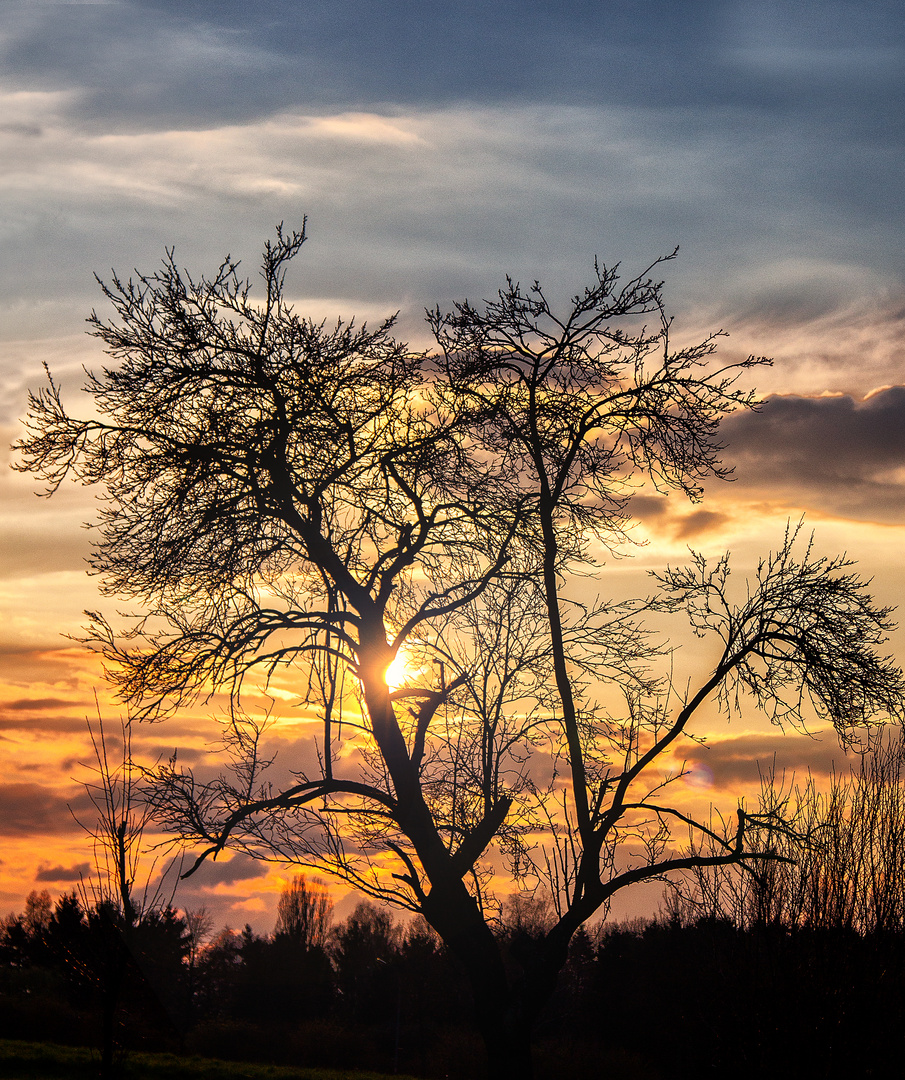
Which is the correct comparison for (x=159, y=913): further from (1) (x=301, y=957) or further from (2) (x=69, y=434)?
(1) (x=301, y=957)

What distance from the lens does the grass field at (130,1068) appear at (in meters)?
25.5

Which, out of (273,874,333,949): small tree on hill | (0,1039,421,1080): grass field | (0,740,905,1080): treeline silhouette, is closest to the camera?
(0,740,905,1080): treeline silhouette

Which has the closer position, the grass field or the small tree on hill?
the grass field

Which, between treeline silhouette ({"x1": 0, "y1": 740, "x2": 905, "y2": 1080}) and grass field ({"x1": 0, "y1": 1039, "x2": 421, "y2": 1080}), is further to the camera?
grass field ({"x1": 0, "y1": 1039, "x2": 421, "y2": 1080})

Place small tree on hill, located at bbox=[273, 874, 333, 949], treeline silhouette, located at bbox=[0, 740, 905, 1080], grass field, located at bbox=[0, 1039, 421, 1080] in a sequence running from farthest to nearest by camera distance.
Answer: small tree on hill, located at bbox=[273, 874, 333, 949] → grass field, located at bbox=[0, 1039, 421, 1080] → treeline silhouette, located at bbox=[0, 740, 905, 1080]

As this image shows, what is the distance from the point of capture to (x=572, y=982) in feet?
114

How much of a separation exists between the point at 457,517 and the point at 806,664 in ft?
13.2

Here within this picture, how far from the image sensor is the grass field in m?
25.5

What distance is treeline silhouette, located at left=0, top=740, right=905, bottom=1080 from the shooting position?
1005 centimetres

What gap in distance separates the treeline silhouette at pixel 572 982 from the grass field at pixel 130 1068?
115cm

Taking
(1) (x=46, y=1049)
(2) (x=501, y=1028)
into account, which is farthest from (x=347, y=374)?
(1) (x=46, y=1049)

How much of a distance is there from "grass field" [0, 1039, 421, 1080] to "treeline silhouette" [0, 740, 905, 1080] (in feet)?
3.78

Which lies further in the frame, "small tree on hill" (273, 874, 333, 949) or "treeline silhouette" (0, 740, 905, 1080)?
"small tree on hill" (273, 874, 333, 949)

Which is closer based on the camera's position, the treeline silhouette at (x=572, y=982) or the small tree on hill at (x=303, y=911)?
the treeline silhouette at (x=572, y=982)
